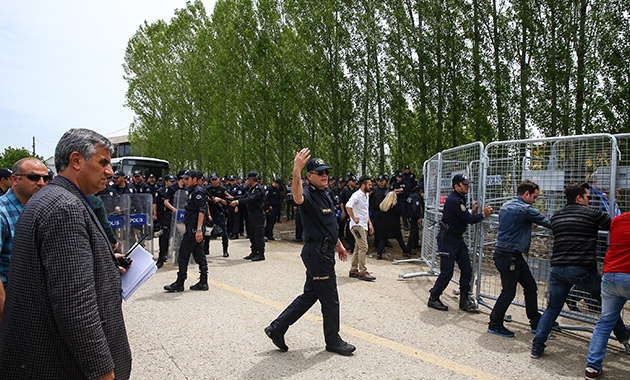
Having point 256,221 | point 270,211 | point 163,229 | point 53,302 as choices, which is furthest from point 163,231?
point 53,302

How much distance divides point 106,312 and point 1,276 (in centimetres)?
152

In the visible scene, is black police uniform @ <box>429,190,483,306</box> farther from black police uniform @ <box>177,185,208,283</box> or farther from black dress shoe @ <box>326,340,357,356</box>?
black police uniform @ <box>177,185,208,283</box>

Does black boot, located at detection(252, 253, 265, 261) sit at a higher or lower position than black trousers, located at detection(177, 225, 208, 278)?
lower

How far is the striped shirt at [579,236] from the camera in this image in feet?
13.9

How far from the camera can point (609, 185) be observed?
462cm

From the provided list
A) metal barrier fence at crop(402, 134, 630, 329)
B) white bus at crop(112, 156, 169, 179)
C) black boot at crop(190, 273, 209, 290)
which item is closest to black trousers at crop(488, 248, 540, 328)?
metal barrier fence at crop(402, 134, 630, 329)

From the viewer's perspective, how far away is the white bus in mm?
19375

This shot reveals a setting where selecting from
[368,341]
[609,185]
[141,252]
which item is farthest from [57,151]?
[609,185]

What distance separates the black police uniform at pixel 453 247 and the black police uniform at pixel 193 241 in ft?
11.8

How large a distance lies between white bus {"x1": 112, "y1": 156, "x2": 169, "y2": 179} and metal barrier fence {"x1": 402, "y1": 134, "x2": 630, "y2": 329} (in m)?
16.5

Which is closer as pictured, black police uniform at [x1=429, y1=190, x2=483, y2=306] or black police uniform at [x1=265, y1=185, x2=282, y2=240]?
black police uniform at [x1=429, y1=190, x2=483, y2=306]

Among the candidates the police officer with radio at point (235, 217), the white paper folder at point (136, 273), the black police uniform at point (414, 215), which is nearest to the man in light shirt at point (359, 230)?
the black police uniform at point (414, 215)

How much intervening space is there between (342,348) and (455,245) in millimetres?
2399

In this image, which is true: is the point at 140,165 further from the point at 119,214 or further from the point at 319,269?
the point at 319,269
